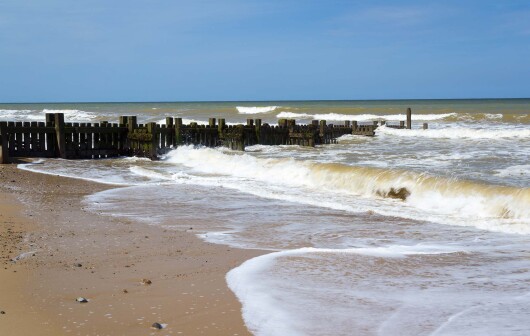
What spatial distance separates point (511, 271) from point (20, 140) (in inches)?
594

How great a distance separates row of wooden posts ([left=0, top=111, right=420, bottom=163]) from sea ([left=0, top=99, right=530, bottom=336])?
0.77 metres

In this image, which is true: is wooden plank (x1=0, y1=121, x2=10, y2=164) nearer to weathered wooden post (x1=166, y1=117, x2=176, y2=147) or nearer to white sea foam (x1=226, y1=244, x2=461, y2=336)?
weathered wooden post (x1=166, y1=117, x2=176, y2=147)

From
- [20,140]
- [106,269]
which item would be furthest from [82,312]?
[20,140]

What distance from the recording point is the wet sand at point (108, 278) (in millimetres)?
4566

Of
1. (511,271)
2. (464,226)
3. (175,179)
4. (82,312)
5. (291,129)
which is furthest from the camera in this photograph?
(291,129)

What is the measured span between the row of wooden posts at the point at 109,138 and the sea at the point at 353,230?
2.53 ft

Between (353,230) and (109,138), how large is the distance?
503 inches

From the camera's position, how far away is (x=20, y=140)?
59.5 feet

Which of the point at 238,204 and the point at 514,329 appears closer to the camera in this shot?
the point at 514,329

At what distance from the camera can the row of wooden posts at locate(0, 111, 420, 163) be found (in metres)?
18.1

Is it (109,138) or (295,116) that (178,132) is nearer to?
(109,138)

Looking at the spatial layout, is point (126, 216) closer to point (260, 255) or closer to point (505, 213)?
point (260, 255)

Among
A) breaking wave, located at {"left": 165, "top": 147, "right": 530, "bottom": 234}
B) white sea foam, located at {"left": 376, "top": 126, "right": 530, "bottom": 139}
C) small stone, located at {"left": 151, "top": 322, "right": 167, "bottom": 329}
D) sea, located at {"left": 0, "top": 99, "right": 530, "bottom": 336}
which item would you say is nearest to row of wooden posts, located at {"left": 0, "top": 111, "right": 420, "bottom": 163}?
sea, located at {"left": 0, "top": 99, "right": 530, "bottom": 336}

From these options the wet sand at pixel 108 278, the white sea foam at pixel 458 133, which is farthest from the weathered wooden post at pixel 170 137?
the white sea foam at pixel 458 133
